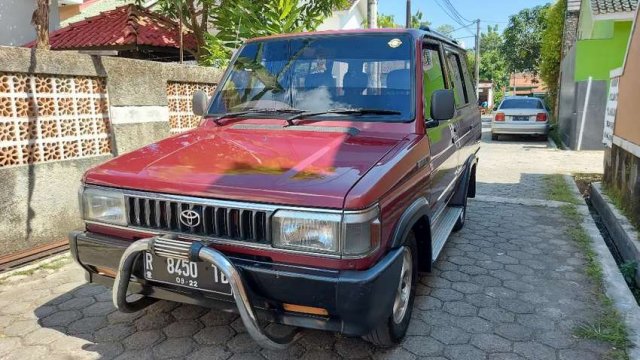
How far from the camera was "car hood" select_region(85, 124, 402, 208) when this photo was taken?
7.29 ft

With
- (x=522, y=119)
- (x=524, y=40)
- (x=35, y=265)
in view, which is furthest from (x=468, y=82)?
(x=524, y=40)

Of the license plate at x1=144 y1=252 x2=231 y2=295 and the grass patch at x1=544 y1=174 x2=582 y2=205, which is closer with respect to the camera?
the license plate at x1=144 y1=252 x2=231 y2=295

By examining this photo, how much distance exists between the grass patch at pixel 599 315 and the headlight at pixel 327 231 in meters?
1.78

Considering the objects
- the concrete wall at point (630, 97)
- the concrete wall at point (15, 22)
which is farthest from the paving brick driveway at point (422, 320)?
the concrete wall at point (15, 22)

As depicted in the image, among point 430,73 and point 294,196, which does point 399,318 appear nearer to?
point 294,196

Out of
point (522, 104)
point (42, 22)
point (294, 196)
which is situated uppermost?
point (42, 22)

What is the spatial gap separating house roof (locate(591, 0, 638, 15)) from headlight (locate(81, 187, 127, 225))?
12398 mm

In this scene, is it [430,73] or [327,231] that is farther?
[430,73]

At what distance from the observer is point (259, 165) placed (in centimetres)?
250

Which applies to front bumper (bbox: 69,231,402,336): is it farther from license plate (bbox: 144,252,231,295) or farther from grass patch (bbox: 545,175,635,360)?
grass patch (bbox: 545,175,635,360)

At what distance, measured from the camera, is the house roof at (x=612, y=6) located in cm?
1102

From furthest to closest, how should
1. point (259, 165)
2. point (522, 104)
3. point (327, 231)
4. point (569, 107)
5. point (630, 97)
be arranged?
point (522, 104) → point (569, 107) → point (630, 97) → point (259, 165) → point (327, 231)

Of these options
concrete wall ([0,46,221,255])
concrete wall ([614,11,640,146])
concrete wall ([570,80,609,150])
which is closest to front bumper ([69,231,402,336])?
concrete wall ([0,46,221,255])

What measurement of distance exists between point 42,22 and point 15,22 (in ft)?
21.5
